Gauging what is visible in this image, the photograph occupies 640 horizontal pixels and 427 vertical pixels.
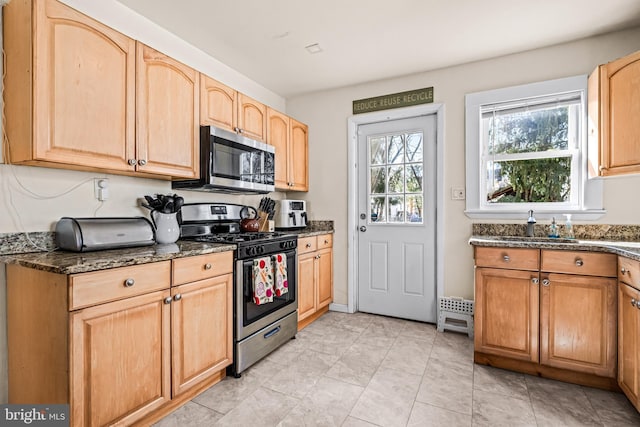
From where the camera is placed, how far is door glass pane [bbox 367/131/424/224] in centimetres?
318

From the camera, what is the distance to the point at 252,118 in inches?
A: 112

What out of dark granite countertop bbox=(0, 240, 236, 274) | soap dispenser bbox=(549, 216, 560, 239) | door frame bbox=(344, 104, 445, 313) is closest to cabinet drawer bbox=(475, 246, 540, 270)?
soap dispenser bbox=(549, 216, 560, 239)

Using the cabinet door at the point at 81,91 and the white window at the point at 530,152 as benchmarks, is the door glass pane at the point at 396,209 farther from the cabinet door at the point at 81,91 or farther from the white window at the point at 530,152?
the cabinet door at the point at 81,91

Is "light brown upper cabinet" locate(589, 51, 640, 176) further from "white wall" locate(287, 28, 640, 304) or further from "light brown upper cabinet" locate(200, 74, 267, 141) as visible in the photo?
"light brown upper cabinet" locate(200, 74, 267, 141)

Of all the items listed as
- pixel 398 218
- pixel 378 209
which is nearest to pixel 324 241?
pixel 378 209

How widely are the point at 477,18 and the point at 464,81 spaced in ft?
2.42

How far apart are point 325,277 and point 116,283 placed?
2.19m

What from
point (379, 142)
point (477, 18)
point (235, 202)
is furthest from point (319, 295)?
point (477, 18)

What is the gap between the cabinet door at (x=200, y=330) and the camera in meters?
1.71

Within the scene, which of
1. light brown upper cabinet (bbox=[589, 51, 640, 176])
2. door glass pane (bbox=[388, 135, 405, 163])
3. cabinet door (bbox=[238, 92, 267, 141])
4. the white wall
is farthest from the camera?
door glass pane (bbox=[388, 135, 405, 163])

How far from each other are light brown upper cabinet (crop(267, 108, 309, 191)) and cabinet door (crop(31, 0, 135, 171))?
1404 millimetres

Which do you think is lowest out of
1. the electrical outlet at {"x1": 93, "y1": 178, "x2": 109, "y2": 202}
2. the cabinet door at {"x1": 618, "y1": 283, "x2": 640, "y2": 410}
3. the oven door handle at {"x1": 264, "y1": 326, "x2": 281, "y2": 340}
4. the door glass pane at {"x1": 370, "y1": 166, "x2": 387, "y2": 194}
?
the oven door handle at {"x1": 264, "y1": 326, "x2": 281, "y2": 340}

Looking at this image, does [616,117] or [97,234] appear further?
[616,117]

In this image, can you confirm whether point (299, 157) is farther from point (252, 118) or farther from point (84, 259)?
point (84, 259)
